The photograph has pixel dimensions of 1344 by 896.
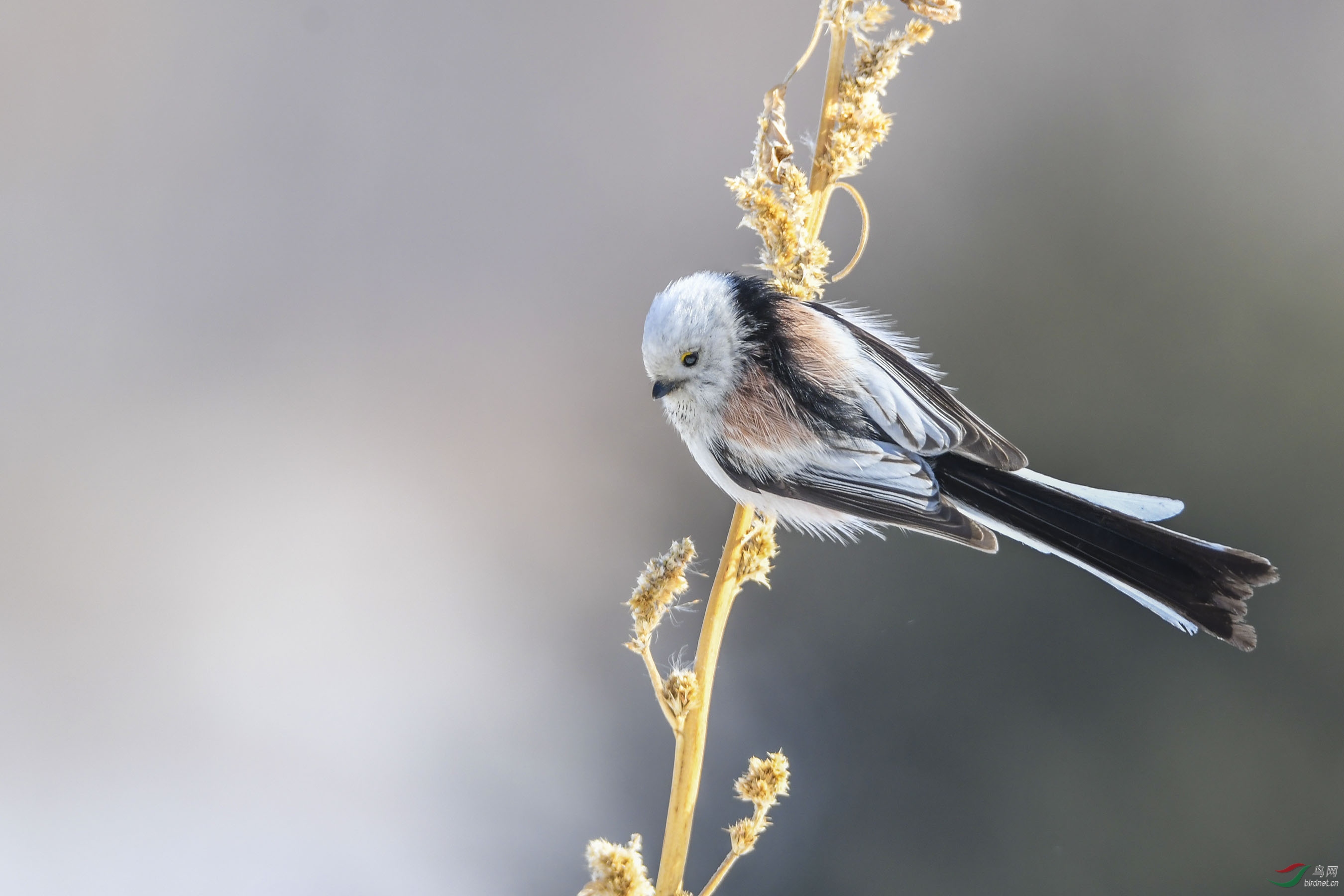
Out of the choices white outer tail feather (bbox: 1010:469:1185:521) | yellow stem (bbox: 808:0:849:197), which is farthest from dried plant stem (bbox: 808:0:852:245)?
white outer tail feather (bbox: 1010:469:1185:521)

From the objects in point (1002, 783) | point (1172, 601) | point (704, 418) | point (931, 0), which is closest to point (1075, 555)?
point (1172, 601)

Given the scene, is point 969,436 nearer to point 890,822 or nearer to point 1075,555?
point 1075,555

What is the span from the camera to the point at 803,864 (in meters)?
1.11

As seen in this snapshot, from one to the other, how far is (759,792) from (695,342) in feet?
1.12

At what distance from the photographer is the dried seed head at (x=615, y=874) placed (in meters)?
0.52

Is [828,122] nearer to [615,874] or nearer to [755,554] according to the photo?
[755,554]

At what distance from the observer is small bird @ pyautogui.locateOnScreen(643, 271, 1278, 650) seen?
26.0 inches

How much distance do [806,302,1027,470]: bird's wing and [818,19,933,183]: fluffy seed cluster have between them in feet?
0.45

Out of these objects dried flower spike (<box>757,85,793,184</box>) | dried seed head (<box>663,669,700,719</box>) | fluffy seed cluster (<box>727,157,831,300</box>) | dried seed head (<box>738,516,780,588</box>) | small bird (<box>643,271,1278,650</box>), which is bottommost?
dried seed head (<box>663,669,700,719</box>)

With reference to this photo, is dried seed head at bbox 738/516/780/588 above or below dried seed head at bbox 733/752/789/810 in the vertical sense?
above

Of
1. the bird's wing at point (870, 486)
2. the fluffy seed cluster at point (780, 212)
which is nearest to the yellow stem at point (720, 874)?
the bird's wing at point (870, 486)

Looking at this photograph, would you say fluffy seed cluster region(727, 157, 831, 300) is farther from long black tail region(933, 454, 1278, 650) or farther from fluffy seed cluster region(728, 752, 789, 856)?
fluffy seed cluster region(728, 752, 789, 856)

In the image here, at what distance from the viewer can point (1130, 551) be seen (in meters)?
0.62

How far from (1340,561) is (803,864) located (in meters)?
0.78
